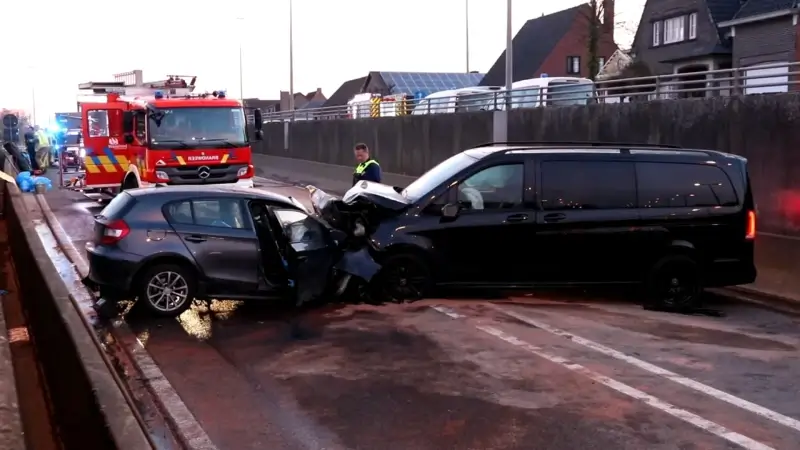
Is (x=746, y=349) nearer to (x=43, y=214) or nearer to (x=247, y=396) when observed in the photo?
(x=247, y=396)

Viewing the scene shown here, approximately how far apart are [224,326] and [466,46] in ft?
130

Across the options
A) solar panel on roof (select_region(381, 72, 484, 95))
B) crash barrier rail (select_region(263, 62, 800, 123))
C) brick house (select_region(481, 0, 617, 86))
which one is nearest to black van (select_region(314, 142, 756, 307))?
crash barrier rail (select_region(263, 62, 800, 123))

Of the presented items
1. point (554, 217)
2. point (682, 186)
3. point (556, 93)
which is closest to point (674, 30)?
point (556, 93)

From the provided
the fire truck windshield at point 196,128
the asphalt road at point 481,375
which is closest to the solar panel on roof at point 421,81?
the fire truck windshield at point 196,128

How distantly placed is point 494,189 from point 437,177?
2.32 ft

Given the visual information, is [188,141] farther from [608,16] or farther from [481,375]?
[608,16]

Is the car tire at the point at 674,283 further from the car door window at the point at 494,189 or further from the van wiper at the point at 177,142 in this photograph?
the van wiper at the point at 177,142

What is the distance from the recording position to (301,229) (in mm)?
9430

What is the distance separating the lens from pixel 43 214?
1994cm

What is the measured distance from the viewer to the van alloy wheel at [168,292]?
347 inches

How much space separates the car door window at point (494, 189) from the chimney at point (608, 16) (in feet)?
140

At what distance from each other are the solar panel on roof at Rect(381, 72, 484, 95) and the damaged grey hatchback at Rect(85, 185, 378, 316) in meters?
66.5

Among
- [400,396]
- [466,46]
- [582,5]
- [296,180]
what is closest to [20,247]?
[400,396]

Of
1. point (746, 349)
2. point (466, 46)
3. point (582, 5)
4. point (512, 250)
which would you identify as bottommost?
point (746, 349)
